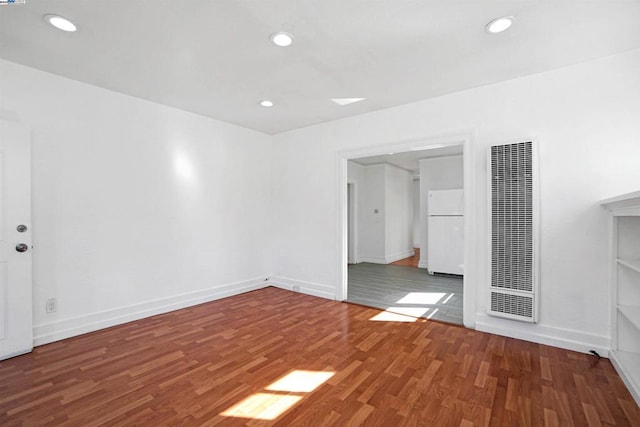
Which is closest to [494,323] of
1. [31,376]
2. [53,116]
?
[31,376]

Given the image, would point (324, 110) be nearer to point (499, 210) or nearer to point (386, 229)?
point (499, 210)

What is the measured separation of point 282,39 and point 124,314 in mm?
3380

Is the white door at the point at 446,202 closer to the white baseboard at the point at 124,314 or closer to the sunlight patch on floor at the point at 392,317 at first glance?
the sunlight patch on floor at the point at 392,317

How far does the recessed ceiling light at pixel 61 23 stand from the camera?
2061 millimetres

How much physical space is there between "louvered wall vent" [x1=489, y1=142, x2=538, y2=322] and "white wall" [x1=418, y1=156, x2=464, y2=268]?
11.9 feet

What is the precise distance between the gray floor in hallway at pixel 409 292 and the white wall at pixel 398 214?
46.1 inches

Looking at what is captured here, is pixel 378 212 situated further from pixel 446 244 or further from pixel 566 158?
pixel 566 158

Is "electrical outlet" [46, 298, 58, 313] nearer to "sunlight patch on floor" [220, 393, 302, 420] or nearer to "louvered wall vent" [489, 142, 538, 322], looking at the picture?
"sunlight patch on floor" [220, 393, 302, 420]

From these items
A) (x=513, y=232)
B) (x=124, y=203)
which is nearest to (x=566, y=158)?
(x=513, y=232)

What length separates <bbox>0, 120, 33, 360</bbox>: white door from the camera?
256 cm

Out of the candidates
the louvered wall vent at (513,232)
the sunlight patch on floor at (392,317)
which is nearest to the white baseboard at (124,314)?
the sunlight patch on floor at (392,317)

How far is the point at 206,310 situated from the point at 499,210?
3.65 meters

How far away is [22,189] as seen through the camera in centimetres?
267

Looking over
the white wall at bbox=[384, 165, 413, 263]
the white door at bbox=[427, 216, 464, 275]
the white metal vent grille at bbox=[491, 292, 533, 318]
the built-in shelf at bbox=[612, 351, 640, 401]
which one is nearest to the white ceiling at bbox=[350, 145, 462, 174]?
the white wall at bbox=[384, 165, 413, 263]
